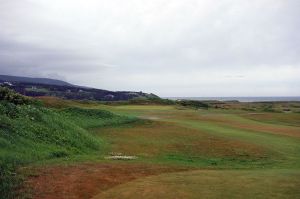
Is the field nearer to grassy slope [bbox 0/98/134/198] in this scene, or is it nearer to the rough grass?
the rough grass

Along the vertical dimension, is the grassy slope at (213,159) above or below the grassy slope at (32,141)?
below

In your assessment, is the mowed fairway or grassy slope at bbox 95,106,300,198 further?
→ the mowed fairway

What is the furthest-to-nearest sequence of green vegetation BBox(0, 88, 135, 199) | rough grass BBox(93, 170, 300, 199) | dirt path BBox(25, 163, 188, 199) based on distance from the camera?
green vegetation BBox(0, 88, 135, 199)
dirt path BBox(25, 163, 188, 199)
rough grass BBox(93, 170, 300, 199)

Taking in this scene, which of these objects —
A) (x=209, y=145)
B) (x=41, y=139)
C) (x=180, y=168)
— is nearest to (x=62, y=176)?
(x=180, y=168)

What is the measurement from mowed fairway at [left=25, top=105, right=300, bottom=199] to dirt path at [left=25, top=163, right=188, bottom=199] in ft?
0.13

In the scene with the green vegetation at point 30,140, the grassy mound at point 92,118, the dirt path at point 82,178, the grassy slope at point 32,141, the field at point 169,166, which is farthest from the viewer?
the grassy mound at point 92,118

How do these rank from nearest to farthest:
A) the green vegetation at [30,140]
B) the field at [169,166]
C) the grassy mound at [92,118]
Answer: the field at [169,166], the green vegetation at [30,140], the grassy mound at [92,118]

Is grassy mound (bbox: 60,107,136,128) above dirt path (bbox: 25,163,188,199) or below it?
above

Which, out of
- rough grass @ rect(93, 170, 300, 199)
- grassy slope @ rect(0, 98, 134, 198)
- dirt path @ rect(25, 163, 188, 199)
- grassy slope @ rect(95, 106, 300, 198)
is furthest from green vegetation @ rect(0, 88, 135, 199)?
rough grass @ rect(93, 170, 300, 199)

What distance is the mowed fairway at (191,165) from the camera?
619 inches

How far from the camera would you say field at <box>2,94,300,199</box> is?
15.7m

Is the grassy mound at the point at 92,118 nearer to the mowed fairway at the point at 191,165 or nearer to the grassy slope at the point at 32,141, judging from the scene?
the mowed fairway at the point at 191,165

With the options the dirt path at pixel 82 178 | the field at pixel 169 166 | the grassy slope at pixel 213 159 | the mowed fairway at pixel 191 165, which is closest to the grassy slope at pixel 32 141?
the field at pixel 169 166

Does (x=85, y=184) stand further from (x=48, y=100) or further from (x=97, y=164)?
(x=48, y=100)
